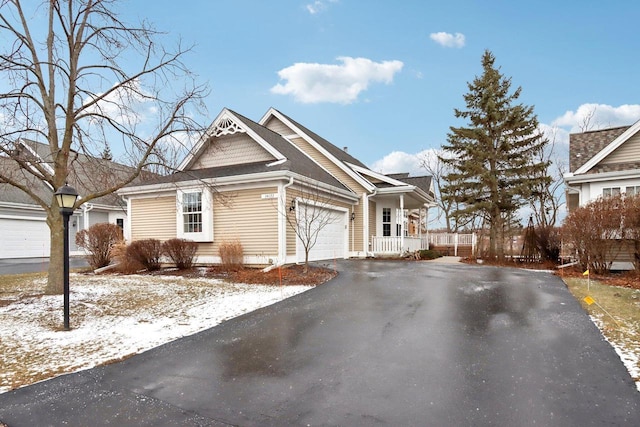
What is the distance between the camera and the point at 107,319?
22.1 ft

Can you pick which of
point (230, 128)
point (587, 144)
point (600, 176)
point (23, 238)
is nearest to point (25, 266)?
point (23, 238)

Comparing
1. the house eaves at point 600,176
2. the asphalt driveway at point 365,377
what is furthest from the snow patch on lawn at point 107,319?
the house eaves at point 600,176

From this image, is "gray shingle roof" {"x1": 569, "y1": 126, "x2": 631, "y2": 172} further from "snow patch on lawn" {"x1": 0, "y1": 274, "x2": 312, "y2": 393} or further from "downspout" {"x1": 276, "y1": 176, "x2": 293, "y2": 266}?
"snow patch on lawn" {"x1": 0, "y1": 274, "x2": 312, "y2": 393}

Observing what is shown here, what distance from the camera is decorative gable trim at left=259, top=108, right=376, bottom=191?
17.0 metres

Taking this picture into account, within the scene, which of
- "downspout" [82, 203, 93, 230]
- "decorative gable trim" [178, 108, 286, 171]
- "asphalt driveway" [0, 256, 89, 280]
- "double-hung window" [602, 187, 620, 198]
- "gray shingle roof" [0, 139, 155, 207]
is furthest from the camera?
"downspout" [82, 203, 93, 230]

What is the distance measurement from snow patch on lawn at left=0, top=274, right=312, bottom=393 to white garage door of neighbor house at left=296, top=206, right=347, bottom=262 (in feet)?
15.7

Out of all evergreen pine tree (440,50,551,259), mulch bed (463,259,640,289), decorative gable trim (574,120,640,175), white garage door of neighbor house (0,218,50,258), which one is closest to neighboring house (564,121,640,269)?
decorative gable trim (574,120,640,175)

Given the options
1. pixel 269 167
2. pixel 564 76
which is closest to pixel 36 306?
pixel 269 167

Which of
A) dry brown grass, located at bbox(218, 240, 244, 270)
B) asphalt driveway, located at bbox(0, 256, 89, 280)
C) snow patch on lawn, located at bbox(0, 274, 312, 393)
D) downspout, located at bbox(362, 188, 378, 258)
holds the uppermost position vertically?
downspout, located at bbox(362, 188, 378, 258)

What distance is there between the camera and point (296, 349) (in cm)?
499

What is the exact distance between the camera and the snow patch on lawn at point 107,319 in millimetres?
4828

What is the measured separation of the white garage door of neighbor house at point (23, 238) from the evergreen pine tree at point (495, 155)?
2446 cm

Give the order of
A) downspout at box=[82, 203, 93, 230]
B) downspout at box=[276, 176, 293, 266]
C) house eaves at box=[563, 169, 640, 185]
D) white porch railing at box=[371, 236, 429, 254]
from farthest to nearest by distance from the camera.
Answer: downspout at box=[82, 203, 93, 230]
white porch railing at box=[371, 236, 429, 254]
house eaves at box=[563, 169, 640, 185]
downspout at box=[276, 176, 293, 266]

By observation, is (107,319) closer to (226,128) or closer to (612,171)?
(226,128)
